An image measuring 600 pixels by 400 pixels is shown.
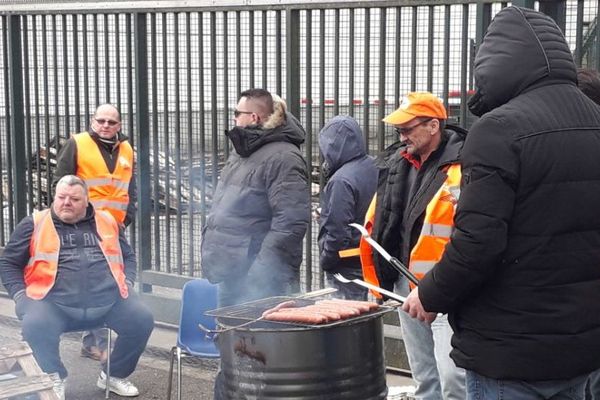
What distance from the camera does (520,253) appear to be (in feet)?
11.0

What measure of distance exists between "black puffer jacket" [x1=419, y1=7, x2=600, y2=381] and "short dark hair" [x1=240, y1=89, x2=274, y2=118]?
9.02ft

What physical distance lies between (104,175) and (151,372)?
1479mm

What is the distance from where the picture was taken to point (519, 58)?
345 centimetres

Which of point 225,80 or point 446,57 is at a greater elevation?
point 446,57

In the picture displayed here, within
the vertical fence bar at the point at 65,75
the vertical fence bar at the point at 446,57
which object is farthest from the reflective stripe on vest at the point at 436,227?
the vertical fence bar at the point at 65,75

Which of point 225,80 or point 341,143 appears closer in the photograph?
point 341,143

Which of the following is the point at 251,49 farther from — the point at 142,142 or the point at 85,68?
the point at 85,68

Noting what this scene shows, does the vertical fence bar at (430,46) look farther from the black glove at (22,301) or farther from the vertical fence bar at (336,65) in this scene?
the black glove at (22,301)

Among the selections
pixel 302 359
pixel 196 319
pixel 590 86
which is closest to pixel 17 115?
pixel 196 319

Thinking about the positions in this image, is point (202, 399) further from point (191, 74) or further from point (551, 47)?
point (551, 47)

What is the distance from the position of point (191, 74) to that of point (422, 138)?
11.2 feet

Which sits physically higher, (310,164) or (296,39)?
(296,39)

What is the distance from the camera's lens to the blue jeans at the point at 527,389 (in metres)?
3.44

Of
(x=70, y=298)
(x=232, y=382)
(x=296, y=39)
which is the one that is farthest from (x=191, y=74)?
(x=232, y=382)
